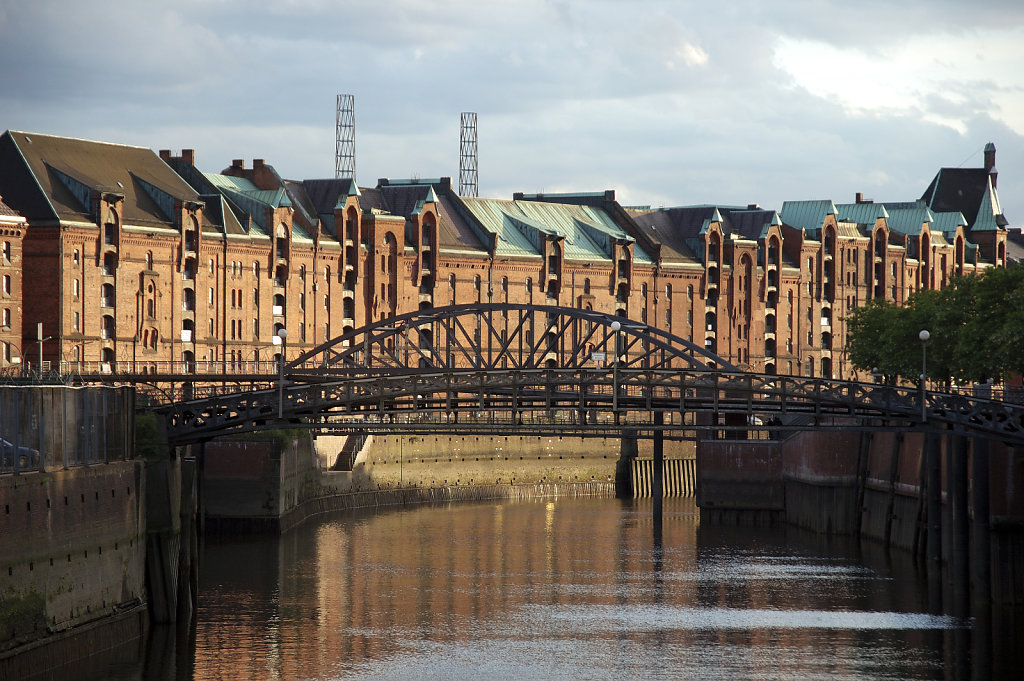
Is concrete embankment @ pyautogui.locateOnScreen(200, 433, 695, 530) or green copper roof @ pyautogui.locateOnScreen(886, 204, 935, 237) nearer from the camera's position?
concrete embankment @ pyautogui.locateOnScreen(200, 433, 695, 530)

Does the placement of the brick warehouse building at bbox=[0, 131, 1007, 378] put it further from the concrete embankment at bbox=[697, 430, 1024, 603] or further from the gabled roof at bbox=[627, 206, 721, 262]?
the concrete embankment at bbox=[697, 430, 1024, 603]

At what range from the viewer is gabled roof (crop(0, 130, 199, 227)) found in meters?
123

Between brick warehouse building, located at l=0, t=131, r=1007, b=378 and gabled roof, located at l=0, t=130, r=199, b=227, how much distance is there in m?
0.15

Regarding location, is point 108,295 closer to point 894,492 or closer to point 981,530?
point 894,492

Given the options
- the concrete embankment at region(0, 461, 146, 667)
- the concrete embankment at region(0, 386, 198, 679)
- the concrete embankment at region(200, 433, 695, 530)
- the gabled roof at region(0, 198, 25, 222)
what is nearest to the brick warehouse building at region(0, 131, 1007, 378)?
the gabled roof at region(0, 198, 25, 222)

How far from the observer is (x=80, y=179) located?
126 meters

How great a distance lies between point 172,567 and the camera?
201ft

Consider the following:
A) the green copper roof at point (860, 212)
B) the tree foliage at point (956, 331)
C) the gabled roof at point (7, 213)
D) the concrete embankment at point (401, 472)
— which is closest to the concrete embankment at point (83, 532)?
the concrete embankment at point (401, 472)

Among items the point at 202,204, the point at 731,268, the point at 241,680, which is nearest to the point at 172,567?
the point at 241,680

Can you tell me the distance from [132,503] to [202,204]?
249 ft

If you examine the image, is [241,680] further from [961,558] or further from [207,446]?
[207,446]

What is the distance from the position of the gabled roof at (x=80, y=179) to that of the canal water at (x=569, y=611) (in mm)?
37421

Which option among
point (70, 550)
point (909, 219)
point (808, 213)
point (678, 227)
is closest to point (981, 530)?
point (70, 550)

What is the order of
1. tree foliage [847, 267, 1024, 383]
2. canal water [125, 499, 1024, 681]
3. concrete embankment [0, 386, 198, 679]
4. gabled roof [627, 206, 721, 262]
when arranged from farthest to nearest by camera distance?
gabled roof [627, 206, 721, 262]
tree foliage [847, 267, 1024, 383]
canal water [125, 499, 1024, 681]
concrete embankment [0, 386, 198, 679]
